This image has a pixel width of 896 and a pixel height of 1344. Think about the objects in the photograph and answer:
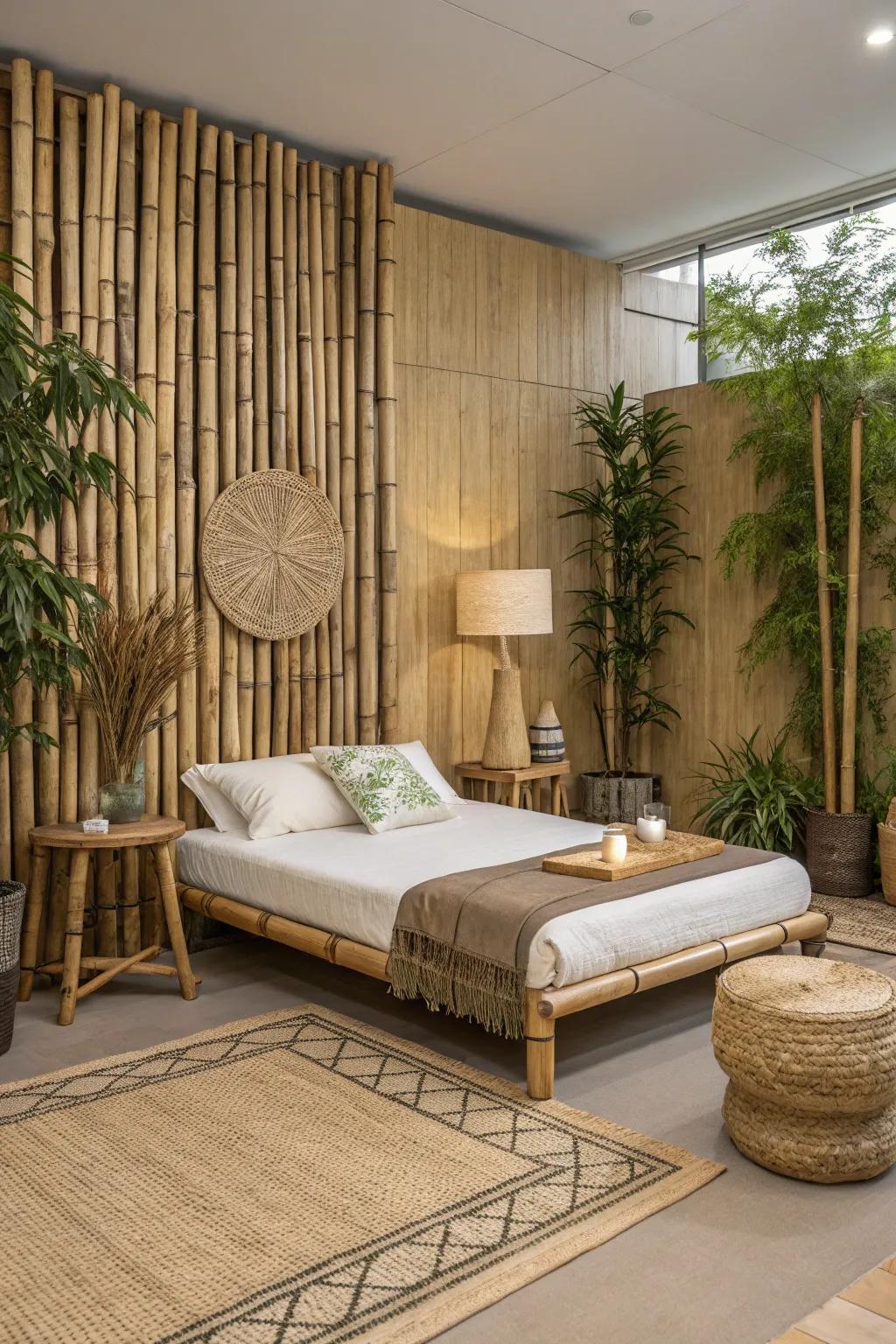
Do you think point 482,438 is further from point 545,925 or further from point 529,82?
point 545,925

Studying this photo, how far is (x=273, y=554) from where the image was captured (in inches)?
192

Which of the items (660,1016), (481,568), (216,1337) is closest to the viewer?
(216,1337)

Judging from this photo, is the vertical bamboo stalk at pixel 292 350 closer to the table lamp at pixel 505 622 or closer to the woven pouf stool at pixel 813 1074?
the table lamp at pixel 505 622

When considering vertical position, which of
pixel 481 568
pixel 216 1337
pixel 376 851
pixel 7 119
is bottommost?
pixel 216 1337

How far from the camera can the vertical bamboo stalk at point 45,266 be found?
4176mm

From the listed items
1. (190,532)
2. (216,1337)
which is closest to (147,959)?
(190,532)

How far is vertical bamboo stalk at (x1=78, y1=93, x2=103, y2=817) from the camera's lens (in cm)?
429

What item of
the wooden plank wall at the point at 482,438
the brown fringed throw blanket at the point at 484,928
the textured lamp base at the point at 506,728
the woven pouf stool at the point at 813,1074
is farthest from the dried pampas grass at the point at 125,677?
the woven pouf stool at the point at 813,1074

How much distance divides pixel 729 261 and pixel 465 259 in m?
1.52

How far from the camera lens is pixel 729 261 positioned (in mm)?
6266

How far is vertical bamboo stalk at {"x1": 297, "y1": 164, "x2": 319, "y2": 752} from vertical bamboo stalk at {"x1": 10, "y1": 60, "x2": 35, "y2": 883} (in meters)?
1.20

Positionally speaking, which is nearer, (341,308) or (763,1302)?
(763,1302)

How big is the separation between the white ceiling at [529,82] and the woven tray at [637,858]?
2803 millimetres

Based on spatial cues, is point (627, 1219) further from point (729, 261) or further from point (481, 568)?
point (729, 261)
